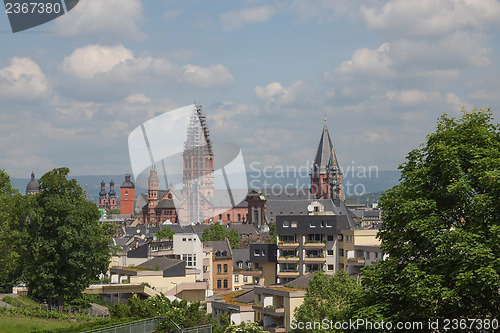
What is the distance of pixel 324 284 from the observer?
51344 mm

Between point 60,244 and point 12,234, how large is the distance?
3292 millimetres

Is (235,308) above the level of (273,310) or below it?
below

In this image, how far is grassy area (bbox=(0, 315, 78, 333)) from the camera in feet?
123

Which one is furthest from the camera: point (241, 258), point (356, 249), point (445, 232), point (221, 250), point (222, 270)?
point (241, 258)

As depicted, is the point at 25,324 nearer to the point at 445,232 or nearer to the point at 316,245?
the point at 445,232

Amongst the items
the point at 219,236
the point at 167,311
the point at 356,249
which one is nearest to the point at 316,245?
the point at 356,249

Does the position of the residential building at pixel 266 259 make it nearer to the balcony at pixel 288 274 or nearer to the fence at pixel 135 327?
the balcony at pixel 288 274

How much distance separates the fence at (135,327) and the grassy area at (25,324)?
23.9 ft

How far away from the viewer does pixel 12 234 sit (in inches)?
1962

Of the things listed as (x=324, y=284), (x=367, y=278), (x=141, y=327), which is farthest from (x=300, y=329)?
(x=367, y=278)

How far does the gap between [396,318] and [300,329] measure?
25.8m

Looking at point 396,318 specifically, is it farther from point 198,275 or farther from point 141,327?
point 198,275

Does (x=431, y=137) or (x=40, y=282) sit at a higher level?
(x=431, y=137)

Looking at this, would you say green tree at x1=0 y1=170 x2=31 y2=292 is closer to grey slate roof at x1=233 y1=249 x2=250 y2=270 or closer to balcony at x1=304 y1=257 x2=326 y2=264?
balcony at x1=304 y1=257 x2=326 y2=264
